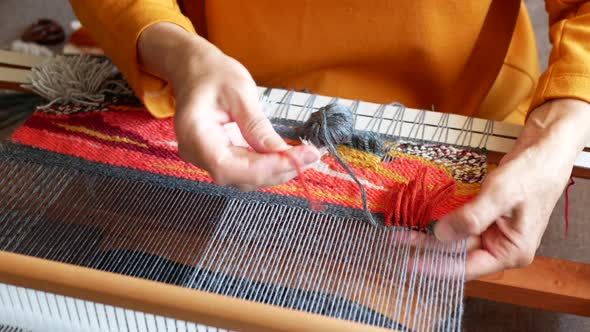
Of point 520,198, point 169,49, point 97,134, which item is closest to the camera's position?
point 520,198

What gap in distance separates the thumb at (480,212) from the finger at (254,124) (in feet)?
0.89

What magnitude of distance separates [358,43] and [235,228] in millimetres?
486

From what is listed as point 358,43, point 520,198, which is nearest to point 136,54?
point 358,43

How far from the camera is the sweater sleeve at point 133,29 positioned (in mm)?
1055

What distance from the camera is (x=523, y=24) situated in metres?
1.39

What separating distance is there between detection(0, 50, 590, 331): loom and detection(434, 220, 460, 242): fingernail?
2 cm

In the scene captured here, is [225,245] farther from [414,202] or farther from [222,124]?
[414,202]

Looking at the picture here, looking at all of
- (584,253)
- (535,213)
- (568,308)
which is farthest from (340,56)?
(584,253)

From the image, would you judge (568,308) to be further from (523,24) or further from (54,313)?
(54,313)

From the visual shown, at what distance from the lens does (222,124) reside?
90 cm

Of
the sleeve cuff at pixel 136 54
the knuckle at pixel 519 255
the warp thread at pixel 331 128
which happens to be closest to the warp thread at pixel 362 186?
the warp thread at pixel 331 128

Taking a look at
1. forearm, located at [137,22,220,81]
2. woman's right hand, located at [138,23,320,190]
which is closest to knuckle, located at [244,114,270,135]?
woman's right hand, located at [138,23,320,190]

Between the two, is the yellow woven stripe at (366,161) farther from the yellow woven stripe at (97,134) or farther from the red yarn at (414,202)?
the yellow woven stripe at (97,134)

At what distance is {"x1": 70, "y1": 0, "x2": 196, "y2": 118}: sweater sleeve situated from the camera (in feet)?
3.46
